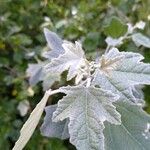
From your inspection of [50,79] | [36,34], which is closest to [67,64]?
[50,79]

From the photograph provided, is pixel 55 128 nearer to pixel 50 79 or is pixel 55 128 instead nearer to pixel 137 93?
pixel 137 93

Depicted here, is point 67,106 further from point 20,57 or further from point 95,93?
point 20,57

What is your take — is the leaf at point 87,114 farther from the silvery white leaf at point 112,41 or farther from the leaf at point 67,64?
the silvery white leaf at point 112,41

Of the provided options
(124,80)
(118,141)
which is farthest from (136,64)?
(118,141)

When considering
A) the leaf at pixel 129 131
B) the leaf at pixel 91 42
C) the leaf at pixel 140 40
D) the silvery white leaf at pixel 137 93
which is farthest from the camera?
the leaf at pixel 91 42

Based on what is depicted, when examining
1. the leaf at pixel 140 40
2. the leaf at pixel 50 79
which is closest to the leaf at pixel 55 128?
the leaf at pixel 50 79

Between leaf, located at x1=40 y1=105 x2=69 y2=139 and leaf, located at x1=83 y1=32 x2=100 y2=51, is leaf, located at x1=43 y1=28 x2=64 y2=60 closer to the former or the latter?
leaf, located at x1=40 y1=105 x2=69 y2=139

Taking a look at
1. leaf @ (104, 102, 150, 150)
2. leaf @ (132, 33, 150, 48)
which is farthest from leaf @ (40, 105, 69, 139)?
leaf @ (132, 33, 150, 48)

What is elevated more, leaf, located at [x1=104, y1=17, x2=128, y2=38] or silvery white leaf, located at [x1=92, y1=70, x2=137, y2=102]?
leaf, located at [x1=104, y1=17, x2=128, y2=38]
